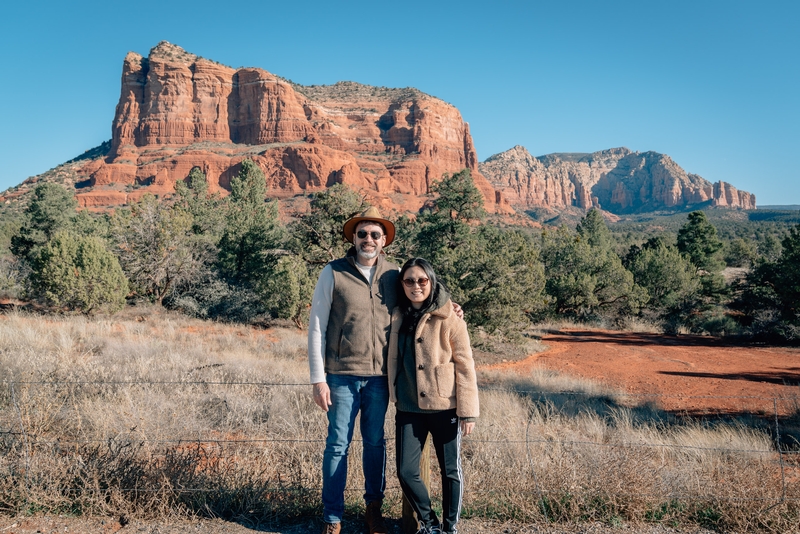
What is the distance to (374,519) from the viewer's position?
295 centimetres

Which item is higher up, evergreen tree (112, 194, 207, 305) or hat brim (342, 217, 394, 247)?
evergreen tree (112, 194, 207, 305)

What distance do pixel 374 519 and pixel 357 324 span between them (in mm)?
1250

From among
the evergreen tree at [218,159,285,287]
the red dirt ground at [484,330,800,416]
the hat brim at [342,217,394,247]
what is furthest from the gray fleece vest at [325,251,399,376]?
the evergreen tree at [218,159,285,287]

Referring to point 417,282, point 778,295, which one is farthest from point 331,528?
point 778,295

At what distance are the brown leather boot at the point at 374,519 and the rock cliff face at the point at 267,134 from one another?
8158 centimetres

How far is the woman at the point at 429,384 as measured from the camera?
108 inches

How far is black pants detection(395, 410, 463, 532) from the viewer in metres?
2.82

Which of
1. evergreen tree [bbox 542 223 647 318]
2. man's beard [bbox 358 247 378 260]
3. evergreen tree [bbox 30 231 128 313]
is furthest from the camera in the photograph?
evergreen tree [bbox 542 223 647 318]

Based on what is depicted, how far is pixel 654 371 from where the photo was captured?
12.3 m

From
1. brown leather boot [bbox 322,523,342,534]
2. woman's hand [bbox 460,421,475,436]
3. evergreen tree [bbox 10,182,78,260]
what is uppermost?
evergreen tree [bbox 10,182,78,260]

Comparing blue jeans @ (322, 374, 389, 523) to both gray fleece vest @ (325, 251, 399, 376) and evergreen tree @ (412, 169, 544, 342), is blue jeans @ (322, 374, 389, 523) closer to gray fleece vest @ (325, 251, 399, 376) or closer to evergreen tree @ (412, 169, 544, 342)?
gray fleece vest @ (325, 251, 399, 376)

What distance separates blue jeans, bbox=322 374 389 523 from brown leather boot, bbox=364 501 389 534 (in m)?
0.04

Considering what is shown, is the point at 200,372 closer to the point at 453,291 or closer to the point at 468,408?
the point at 468,408

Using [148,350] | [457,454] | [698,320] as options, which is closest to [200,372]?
[148,350]
